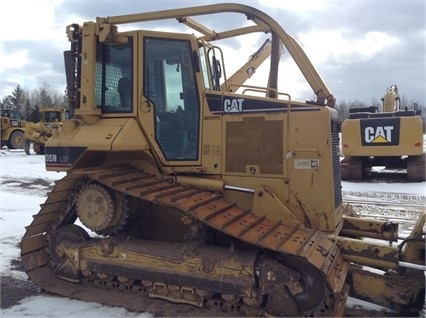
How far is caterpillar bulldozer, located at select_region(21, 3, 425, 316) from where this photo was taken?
417cm

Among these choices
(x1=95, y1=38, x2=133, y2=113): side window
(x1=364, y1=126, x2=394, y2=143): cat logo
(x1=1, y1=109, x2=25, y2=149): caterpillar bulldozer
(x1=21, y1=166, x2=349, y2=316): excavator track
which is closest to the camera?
(x1=21, y1=166, x2=349, y2=316): excavator track

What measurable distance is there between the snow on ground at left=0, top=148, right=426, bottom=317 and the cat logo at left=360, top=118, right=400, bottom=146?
Answer: 49.6 inches

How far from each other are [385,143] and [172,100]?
9.48 meters

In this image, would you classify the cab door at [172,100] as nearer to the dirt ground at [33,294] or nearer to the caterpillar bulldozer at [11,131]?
the dirt ground at [33,294]

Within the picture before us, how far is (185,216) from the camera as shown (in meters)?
4.52

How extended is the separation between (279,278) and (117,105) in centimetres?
288

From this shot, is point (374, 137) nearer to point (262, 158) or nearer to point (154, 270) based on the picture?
point (262, 158)

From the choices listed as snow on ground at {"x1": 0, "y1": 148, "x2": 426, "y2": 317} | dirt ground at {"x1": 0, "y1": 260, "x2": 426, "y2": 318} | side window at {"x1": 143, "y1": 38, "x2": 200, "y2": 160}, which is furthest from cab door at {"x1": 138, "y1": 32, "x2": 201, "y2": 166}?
snow on ground at {"x1": 0, "y1": 148, "x2": 426, "y2": 317}

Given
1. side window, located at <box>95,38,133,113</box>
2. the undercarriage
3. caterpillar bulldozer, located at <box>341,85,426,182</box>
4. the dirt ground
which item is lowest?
the dirt ground

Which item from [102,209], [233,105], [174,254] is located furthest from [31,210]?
[233,105]

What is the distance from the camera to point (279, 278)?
4.07m

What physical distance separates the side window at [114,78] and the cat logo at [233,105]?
1.18 m

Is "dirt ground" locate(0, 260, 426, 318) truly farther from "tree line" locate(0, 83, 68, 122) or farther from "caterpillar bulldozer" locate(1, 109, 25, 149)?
"tree line" locate(0, 83, 68, 122)

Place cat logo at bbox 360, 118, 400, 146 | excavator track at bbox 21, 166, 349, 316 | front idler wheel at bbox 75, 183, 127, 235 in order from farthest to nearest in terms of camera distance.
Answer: cat logo at bbox 360, 118, 400, 146 → front idler wheel at bbox 75, 183, 127, 235 → excavator track at bbox 21, 166, 349, 316
